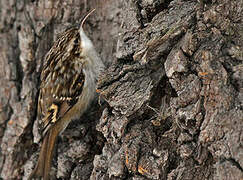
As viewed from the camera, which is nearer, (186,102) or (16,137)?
(186,102)

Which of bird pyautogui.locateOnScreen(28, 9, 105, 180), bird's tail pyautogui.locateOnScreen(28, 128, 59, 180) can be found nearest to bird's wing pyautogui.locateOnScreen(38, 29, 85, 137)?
bird pyautogui.locateOnScreen(28, 9, 105, 180)

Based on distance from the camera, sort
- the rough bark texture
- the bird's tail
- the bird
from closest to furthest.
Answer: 1. the rough bark texture
2. the bird's tail
3. the bird

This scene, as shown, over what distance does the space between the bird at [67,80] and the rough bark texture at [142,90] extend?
2.1 inches

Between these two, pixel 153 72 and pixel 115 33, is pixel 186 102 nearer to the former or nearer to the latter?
pixel 153 72

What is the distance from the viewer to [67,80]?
2.16m

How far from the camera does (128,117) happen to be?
5.19 ft

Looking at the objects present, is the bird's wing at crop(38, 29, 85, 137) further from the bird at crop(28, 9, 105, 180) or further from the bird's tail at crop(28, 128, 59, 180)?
the bird's tail at crop(28, 128, 59, 180)

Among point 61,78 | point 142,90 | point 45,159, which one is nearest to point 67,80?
point 61,78

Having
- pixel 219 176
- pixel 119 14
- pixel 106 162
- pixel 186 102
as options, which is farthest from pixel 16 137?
pixel 219 176

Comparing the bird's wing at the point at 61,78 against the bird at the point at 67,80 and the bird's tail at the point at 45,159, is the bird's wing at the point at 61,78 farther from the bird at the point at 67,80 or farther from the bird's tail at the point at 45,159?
the bird's tail at the point at 45,159

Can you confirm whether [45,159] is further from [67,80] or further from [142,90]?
[142,90]

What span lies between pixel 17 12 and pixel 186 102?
126 cm

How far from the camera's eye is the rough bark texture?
1364 millimetres

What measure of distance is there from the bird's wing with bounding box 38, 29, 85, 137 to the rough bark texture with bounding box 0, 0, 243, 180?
0.06 metres
